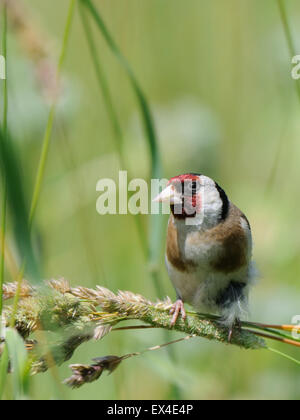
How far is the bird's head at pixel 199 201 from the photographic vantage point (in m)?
2.51

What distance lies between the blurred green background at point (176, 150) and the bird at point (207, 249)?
19cm

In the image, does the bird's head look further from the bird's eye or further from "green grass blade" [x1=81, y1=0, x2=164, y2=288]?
"green grass blade" [x1=81, y1=0, x2=164, y2=288]

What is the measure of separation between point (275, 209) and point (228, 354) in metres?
0.96

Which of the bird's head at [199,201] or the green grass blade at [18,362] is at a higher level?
the bird's head at [199,201]

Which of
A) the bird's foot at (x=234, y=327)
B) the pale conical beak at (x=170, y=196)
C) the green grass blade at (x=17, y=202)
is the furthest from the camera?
the pale conical beak at (x=170, y=196)

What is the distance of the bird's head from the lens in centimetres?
251

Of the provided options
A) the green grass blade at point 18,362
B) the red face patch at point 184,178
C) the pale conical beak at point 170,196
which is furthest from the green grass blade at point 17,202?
the red face patch at point 184,178

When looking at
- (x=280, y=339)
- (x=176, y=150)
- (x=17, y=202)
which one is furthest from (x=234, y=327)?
(x=176, y=150)

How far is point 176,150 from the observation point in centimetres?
412

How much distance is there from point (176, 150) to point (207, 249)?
170 cm

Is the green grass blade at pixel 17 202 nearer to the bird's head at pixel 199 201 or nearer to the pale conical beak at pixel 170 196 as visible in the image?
the pale conical beak at pixel 170 196
